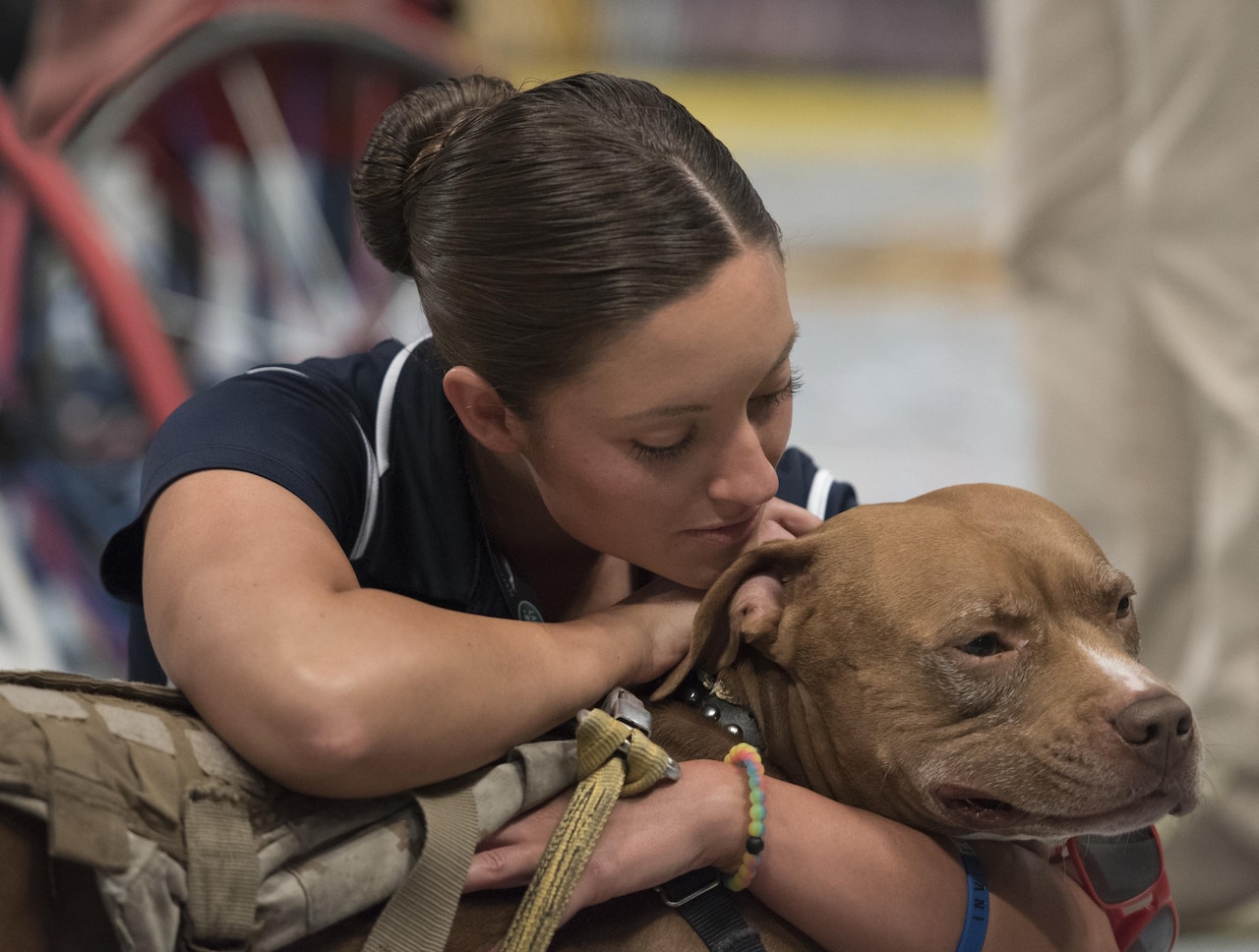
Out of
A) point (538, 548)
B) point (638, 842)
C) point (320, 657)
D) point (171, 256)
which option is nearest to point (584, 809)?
point (638, 842)

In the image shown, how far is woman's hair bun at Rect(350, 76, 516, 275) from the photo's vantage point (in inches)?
57.5

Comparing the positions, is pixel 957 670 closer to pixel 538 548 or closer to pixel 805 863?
pixel 805 863

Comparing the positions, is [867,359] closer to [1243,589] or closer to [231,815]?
[1243,589]

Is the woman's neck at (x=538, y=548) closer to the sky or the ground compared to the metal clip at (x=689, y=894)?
closer to the sky

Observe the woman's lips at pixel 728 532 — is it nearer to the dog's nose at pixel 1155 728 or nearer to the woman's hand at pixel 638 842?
the woman's hand at pixel 638 842

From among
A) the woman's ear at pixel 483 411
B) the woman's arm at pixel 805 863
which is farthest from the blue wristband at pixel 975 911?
the woman's ear at pixel 483 411

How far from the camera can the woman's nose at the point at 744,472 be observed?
1290mm

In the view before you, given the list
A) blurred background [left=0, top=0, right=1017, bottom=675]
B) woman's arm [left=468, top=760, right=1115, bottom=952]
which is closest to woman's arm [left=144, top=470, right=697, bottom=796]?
woman's arm [left=468, top=760, right=1115, bottom=952]

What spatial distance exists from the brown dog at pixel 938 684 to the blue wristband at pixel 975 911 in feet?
0.15

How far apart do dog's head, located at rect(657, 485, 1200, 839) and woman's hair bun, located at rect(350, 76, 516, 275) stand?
1.82 ft

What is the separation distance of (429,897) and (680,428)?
0.49m

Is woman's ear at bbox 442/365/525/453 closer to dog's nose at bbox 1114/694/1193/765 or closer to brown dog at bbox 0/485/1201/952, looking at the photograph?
brown dog at bbox 0/485/1201/952

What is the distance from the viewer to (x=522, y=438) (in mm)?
1354

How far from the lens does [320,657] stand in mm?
1051
